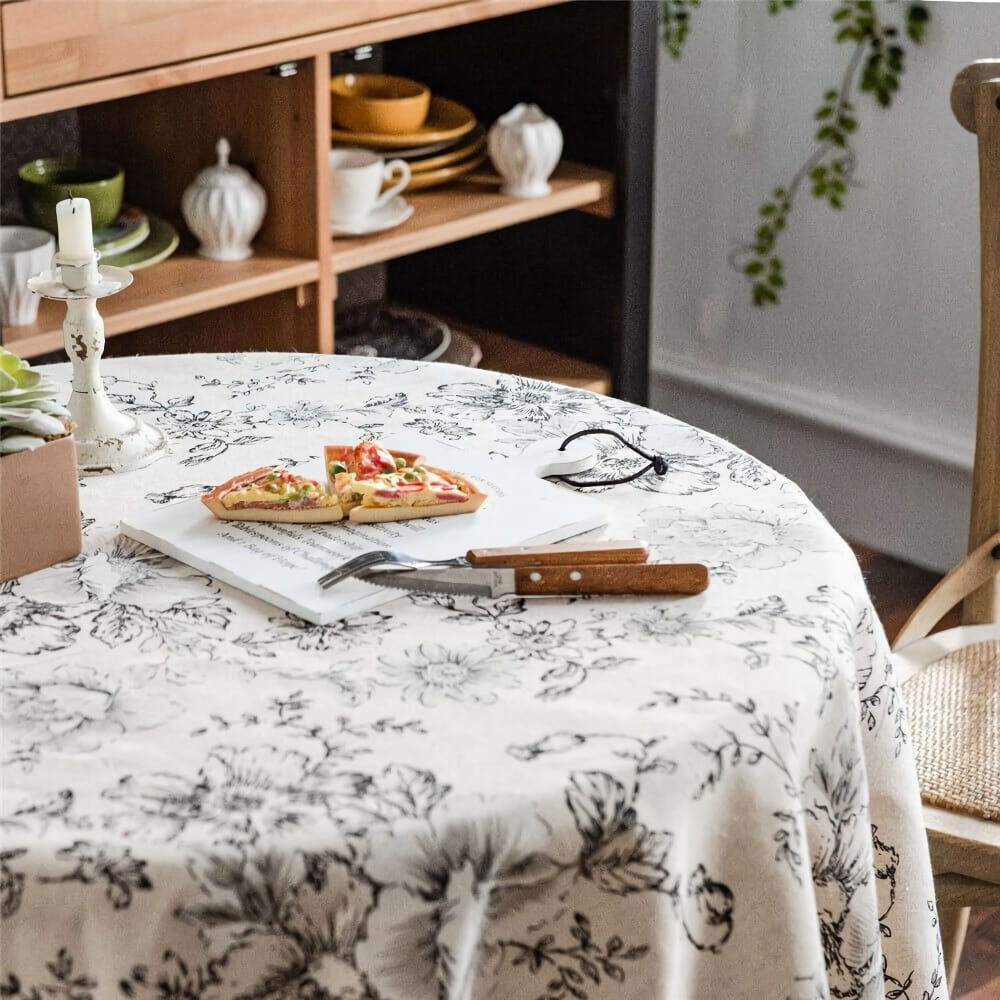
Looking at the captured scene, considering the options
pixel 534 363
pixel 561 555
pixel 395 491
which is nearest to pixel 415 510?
pixel 395 491

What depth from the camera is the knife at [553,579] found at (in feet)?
3.35

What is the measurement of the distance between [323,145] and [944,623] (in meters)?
1.34

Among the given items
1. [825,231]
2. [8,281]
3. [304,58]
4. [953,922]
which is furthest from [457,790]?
[825,231]

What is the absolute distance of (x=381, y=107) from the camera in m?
2.22

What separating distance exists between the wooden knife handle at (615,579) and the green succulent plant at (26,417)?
333 mm

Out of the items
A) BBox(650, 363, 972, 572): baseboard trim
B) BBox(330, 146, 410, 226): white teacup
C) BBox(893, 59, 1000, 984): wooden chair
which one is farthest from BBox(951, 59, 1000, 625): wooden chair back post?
BBox(650, 363, 972, 572): baseboard trim

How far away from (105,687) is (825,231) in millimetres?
2069

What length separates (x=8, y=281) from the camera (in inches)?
71.6

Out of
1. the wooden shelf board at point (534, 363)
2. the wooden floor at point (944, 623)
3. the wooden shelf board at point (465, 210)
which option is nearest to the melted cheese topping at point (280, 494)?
the wooden shelf board at point (465, 210)

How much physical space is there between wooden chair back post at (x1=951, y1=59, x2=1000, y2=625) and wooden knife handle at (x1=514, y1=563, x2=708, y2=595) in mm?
567

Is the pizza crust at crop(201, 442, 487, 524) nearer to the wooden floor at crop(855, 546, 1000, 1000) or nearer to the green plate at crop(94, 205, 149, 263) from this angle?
the green plate at crop(94, 205, 149, 263)

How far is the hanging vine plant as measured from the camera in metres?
2.51

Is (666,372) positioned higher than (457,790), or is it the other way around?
(457,790)

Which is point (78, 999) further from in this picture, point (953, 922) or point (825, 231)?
point (825, 231)
